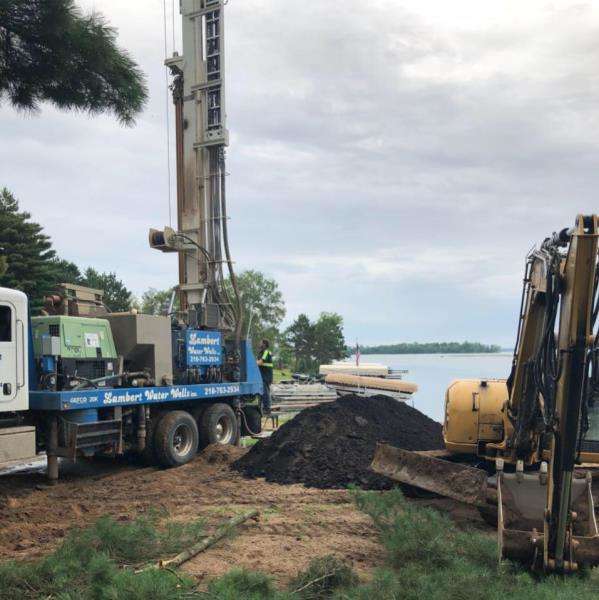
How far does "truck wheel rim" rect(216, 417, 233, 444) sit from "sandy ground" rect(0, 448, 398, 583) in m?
1.44

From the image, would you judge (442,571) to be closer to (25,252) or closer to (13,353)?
(13,353)

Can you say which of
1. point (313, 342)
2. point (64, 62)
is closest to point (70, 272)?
point (313, 342)

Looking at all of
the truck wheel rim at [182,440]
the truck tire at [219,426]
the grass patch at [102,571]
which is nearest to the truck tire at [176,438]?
the truck wheel rim at [182,440]

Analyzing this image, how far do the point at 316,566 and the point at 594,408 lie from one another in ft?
11.1

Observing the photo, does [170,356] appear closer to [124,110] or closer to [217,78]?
[124,110]

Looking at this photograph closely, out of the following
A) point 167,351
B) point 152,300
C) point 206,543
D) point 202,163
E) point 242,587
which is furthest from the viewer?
point 152,300

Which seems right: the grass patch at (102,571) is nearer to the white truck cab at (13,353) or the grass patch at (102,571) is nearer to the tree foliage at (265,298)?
the white truck cab at (13,353)

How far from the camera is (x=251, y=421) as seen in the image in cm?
1527

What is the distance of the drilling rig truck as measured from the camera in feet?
31.9

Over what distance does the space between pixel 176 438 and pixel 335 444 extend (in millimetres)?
2958

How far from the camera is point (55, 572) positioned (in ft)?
18.7

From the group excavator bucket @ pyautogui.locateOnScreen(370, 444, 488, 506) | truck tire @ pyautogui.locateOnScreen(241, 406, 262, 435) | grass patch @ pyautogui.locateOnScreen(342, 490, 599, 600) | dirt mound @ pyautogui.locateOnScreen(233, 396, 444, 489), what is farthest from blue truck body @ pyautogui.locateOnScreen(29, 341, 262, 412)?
grass patch @ pyautogui.locateOnScreen(342, 490, 599, 600)

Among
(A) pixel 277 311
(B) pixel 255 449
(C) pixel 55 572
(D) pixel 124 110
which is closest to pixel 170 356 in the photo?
(B) pixel 255 449

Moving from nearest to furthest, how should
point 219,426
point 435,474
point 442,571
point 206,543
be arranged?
point 442,571 < point 206,543 < point 435,474 < point 219,426
